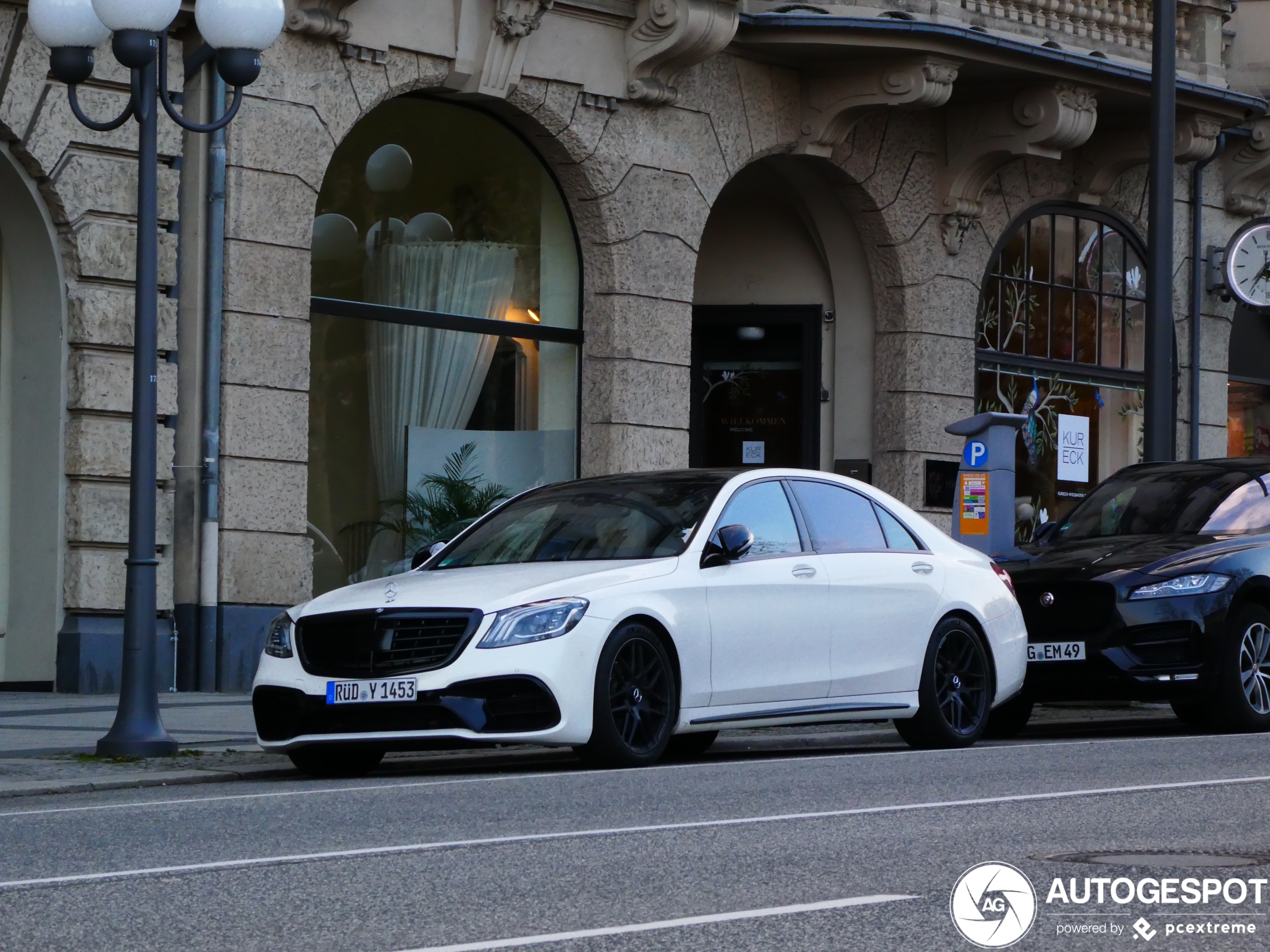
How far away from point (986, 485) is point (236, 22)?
→ 7379 mm

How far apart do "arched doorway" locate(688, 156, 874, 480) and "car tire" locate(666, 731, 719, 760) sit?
10.3 meters

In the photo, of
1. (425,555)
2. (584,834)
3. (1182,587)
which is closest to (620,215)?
(1182,587)

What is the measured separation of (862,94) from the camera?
2014 centimetres

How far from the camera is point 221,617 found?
16.2 m

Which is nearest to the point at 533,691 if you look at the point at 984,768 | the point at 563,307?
the point at 984,768

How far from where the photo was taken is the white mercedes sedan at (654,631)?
9.88 m

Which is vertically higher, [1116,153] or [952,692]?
[1116,153]

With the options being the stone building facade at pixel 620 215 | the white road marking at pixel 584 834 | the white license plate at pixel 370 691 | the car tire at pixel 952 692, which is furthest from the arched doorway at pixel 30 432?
the white road marking at pixel 584 834

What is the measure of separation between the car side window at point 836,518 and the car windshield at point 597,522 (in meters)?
0.51

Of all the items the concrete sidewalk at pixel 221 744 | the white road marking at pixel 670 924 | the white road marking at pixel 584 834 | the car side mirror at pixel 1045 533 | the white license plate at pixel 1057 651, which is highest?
the car side mirror at pixel 1045 533

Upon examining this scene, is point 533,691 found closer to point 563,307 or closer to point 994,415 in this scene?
point 994,415

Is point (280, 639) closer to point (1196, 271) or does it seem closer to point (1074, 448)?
point (1074, 448)


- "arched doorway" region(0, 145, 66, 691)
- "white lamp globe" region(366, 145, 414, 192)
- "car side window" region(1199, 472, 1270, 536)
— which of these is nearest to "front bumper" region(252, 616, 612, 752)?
"car side window" region(1199, 472, 1270, 536)

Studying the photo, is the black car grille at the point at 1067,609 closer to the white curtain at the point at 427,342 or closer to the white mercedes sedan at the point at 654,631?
the white mercedes sedan at the point at 654,631
